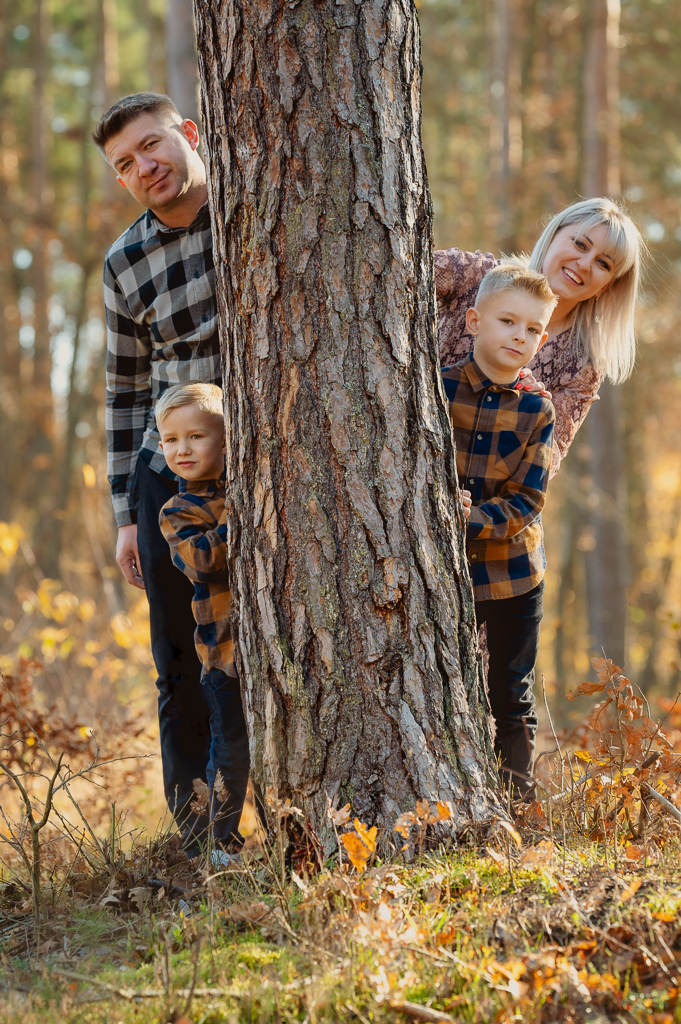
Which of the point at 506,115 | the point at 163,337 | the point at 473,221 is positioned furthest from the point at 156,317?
the point at 473,221

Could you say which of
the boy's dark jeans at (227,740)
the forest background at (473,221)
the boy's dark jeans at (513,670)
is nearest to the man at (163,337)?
the boy's dark jeans at (227,740)

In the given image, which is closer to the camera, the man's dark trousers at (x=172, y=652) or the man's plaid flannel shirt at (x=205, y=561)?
the man's plaid flannel shirt at (x=205, y=561)

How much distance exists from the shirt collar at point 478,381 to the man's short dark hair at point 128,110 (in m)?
1.37

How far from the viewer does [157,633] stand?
2936 mm

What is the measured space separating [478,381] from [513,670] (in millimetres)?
1027

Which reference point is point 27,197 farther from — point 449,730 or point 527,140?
point 449,730

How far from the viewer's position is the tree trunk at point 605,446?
29.4 feet

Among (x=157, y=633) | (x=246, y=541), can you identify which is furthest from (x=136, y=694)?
(x=246, y=541)

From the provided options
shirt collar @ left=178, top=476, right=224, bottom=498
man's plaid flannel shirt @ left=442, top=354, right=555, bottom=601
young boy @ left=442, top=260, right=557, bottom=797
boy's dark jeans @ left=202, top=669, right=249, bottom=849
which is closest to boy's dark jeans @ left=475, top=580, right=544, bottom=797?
young boy @ left=442, top=260, right=557, bottom=797

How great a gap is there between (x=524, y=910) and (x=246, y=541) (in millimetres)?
1208

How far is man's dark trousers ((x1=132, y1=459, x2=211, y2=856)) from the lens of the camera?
2.91m

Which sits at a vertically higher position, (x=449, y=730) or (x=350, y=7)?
(x=350, y=7)

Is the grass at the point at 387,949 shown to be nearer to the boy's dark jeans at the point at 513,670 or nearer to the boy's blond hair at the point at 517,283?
the boy's dark jeans at the point at 513,670

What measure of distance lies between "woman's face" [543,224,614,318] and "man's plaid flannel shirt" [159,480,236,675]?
4.98 ft
